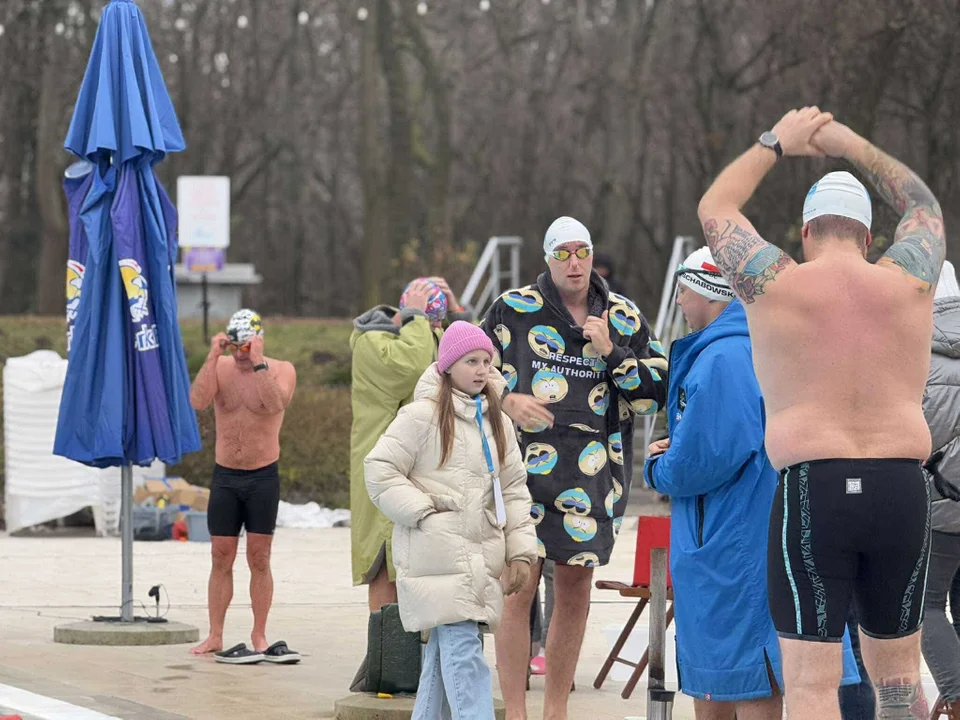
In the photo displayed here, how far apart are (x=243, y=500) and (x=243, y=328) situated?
0.91 metres

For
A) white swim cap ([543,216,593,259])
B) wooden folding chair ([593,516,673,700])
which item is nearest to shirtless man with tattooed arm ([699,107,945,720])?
white swim cap ([543,216,593,259])

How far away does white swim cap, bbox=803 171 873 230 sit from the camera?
189 inches

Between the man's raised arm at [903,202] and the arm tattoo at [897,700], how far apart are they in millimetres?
1117

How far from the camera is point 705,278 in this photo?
564 centimetres

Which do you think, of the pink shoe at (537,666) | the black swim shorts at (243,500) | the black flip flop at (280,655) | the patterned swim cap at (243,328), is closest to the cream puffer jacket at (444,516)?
the pink shoe at (537,666)

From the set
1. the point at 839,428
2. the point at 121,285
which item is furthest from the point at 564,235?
the point at 121,285

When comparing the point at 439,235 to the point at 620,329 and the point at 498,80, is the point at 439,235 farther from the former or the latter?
the point at 620,329

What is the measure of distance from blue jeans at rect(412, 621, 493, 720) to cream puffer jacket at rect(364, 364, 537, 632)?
76mm

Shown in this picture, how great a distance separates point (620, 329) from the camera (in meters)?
6.98

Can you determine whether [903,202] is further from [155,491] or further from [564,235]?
[155,491]

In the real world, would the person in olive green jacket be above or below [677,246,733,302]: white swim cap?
below

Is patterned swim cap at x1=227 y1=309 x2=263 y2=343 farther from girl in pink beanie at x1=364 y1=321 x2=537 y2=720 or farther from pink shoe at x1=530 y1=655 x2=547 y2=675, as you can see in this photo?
girl in pink beanie at x1=364 y1=321 x2=537 y2=720

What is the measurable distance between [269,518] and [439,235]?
24487 mm

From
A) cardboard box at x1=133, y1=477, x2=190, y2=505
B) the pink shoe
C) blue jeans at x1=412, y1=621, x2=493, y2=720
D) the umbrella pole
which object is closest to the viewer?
blue jeans at x1=412, y1=621, x2=493, y2=720
